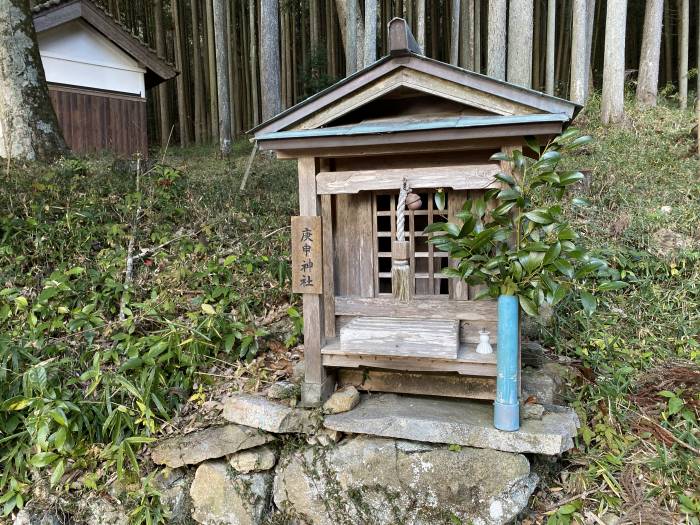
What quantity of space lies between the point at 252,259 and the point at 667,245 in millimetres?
4904

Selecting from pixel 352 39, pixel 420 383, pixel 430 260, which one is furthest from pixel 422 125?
pixel 352 39

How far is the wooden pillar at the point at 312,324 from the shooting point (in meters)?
3.57

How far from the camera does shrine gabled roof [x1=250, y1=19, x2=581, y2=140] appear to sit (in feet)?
9.93

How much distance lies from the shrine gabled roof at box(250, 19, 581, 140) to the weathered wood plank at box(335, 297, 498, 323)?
1.33m

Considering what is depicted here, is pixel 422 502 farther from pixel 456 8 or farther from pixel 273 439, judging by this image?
pixel 456 8

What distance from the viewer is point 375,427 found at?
10.9ft

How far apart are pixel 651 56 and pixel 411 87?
11411 millimetres

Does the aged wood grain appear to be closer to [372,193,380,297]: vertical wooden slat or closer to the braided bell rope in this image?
[372,193,380,297]: vertical wooden slat

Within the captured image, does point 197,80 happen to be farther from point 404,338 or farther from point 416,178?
point 404,338

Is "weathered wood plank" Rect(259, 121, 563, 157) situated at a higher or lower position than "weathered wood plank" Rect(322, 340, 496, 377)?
higher

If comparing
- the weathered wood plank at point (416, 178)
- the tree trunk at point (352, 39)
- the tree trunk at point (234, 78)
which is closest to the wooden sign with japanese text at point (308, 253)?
the weathered wood plank at point (416, 178)

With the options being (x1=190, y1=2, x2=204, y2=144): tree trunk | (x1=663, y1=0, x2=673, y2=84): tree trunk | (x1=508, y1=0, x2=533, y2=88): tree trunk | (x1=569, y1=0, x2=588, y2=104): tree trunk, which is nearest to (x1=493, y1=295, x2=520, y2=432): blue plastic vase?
(x1=508, y1=0, x2=533, y2=88): tree trunk

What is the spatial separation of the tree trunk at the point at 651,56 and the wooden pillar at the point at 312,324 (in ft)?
37.1

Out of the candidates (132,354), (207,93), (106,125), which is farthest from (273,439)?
(207,93)
